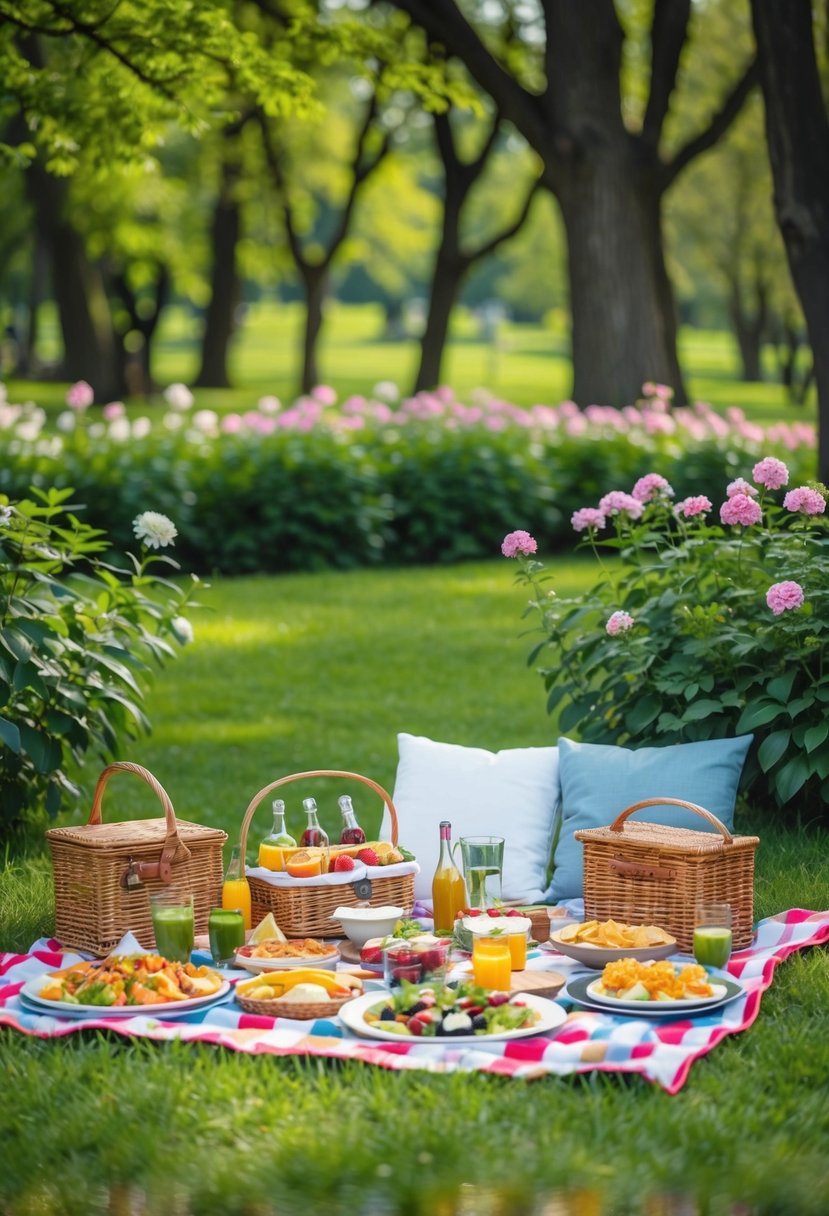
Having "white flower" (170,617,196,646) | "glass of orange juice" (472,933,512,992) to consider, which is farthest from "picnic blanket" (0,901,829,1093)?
"white flower" (170,617,196,646)

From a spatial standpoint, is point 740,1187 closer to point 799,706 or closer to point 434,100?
point 799,706

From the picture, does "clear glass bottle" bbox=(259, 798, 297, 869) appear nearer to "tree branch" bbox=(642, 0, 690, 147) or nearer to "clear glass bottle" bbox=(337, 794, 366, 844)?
"clear glass bottle" bbox=(337, 794, 366, 844)

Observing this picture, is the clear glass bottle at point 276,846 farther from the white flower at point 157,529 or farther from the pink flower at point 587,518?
the pink flower at point 587,518

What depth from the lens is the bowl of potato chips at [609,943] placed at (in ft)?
14.5

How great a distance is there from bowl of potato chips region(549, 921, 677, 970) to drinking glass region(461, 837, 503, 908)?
0.26 metres

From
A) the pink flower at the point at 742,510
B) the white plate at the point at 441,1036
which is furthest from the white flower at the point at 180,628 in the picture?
the white plate at the point at 441,1036

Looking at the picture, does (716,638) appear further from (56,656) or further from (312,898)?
(56,656)

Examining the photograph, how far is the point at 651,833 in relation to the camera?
484 cm

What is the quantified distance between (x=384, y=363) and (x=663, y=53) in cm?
3238

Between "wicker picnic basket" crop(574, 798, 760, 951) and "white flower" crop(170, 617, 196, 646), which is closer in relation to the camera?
"wicker picnic basket" crop(574, 798, 760, 951)

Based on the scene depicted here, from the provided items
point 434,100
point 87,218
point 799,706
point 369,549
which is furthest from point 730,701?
point 87,218

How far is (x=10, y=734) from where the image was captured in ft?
17.4

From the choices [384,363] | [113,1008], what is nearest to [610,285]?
[113,1008]

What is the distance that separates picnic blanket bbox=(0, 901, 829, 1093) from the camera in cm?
376
